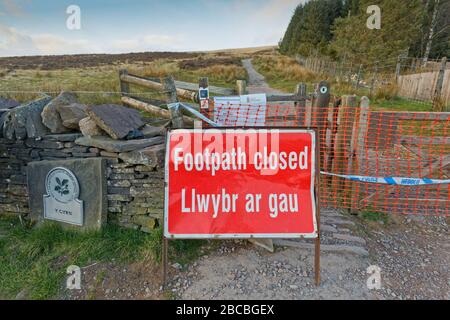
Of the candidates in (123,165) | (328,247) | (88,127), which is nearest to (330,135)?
(328,247)

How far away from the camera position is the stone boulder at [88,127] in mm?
3322

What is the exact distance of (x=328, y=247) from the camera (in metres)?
3.07

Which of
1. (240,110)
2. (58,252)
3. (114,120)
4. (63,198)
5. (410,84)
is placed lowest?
(58,252)

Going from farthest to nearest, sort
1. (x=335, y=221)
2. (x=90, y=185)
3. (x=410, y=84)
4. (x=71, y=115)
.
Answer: (x=410, y=84)
(x=335, y=221)
(x=71, y=115)
(x=90, y=185)

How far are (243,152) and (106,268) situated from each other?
1914 millimetres

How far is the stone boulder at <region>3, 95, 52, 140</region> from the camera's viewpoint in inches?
137

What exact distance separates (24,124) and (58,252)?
170cm

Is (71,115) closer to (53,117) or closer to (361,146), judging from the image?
(53,117)

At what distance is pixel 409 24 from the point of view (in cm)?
1914

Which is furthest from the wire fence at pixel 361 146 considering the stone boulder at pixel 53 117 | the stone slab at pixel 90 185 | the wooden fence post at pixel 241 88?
the stone boulder at pixel 53 117

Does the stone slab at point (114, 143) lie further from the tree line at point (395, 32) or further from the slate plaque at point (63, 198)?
the tree line at point (395, 32)

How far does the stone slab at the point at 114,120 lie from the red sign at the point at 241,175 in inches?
37.5

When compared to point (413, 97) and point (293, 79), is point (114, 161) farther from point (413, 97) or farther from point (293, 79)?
point (293, 79)

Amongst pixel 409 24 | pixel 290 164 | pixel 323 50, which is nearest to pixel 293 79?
pixel 409 24
